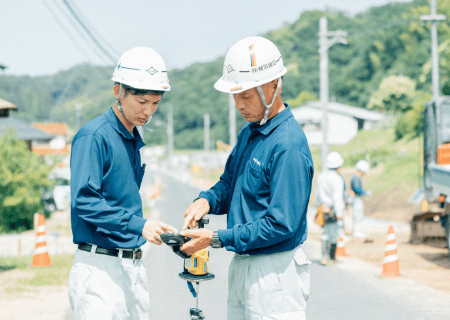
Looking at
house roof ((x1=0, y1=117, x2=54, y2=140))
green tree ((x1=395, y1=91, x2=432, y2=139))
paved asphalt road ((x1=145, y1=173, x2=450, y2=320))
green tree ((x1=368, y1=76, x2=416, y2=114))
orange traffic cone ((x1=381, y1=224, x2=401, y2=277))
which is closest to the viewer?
paved asphalt road ((x1=145, y1=173, x2=450, y2=320))

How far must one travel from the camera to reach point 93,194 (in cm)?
297

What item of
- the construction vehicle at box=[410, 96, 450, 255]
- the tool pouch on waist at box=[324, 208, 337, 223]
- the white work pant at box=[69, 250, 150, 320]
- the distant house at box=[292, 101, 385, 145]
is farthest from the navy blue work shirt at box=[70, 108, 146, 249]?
the distant house at box=[292, 101, 385, 145]

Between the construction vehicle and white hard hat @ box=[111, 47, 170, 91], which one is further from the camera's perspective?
the construction vehicle

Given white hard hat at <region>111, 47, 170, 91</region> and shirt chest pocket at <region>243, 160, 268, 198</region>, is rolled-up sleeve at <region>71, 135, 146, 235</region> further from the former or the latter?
shirt chest pocket at <region>243, 160, 268, 198</region>

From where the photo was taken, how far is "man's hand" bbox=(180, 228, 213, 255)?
2961 millimetres

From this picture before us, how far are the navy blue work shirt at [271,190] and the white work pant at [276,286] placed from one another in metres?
0.06

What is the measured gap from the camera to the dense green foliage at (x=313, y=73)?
226 feet

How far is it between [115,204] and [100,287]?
0.48 m

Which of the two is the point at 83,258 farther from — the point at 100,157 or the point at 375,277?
the point at 375,277

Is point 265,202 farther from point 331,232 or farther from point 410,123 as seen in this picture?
point 410,123

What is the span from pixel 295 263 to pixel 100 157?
4.09 ft

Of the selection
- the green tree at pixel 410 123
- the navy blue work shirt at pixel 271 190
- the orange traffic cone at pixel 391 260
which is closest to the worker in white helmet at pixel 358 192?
the orange traffic cone at pixel 391 260

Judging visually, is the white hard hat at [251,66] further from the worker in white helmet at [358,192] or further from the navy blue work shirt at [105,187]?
the worker in white helmet at [358,192]

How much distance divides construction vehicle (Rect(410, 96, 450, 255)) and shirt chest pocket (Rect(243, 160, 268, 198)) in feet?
26.6
